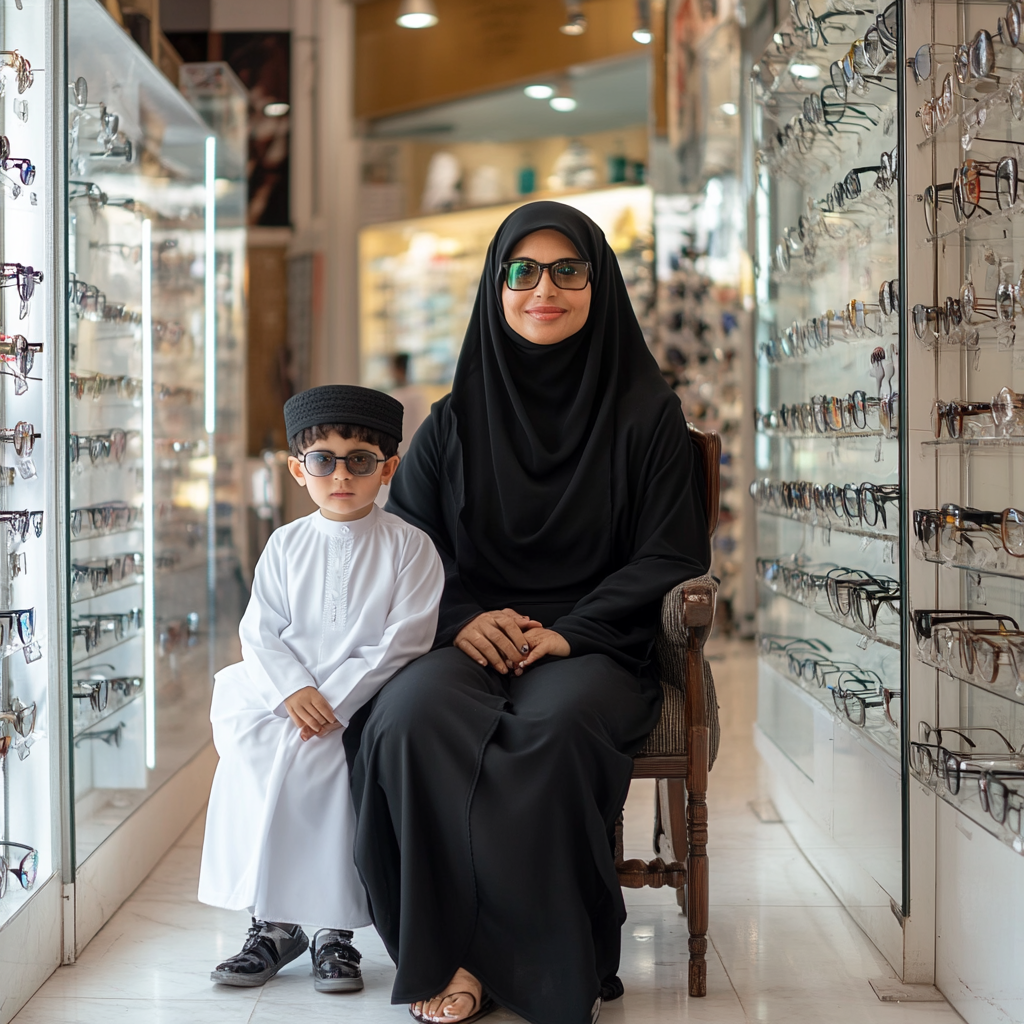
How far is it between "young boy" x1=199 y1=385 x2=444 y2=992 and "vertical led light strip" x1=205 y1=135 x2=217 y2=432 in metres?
1.58

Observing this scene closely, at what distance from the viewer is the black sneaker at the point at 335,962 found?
2.18 metres

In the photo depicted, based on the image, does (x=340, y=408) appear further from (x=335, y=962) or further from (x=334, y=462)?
(x=335, y=962)

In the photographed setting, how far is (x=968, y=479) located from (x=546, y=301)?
89 cm

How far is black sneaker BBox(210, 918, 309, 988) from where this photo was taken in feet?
7.25

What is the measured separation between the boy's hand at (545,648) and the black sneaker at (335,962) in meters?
0.61

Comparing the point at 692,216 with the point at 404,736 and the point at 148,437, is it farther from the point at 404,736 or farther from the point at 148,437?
the point at 404,736

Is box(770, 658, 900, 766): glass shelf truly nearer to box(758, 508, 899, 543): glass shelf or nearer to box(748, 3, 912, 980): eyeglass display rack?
box(748, 3, 912, 980): eyeglass display rack

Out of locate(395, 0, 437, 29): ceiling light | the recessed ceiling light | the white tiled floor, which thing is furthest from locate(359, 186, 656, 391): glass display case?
the white tiled floor

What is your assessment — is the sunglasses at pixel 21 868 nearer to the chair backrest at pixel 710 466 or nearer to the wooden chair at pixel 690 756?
the wooden chair at pixel 690 756

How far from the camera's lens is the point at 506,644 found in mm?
2279

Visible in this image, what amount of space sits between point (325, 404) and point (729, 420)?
5.06 meters

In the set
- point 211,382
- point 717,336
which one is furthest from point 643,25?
point 211,382

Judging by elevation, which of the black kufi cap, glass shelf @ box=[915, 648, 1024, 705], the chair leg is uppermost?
the black kufi cap

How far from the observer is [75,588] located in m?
2.44
